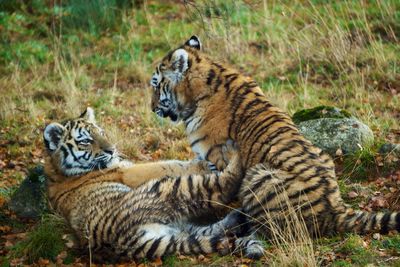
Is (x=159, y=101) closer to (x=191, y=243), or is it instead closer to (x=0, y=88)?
(x=191, y=243)

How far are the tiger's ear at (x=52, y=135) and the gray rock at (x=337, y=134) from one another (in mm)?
2693

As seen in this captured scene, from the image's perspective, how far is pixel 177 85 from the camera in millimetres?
7020

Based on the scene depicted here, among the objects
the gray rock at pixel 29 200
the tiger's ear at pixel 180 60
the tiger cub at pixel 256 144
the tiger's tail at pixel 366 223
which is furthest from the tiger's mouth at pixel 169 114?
the tiger's tail at pixel 366 223

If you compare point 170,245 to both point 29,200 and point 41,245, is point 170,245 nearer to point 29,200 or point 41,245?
point 41,245

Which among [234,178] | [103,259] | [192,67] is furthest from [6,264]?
[192,67]

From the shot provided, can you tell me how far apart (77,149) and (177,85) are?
1224 millimetres

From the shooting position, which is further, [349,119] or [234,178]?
[349,119]

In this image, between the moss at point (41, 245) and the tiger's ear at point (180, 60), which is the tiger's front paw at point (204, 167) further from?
the moss at point (41, 245)

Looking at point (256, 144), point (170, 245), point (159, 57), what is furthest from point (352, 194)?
point (159, 57)

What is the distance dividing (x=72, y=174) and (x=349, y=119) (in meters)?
3.17

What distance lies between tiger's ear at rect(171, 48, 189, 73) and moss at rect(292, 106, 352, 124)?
183 centimetres

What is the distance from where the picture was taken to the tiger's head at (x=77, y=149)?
687 cm

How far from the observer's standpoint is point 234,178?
6.09 meters

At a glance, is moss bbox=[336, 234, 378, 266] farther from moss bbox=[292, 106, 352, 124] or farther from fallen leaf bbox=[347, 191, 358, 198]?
moss bbox=[292, 106, 352, 124]
